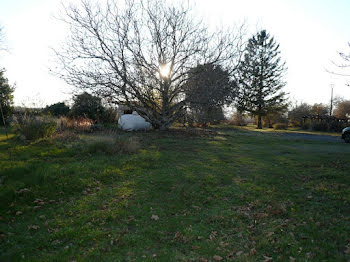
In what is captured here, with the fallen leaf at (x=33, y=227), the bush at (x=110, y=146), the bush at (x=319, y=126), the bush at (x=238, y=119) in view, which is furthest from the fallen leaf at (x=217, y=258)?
the bush at (x=238, y=119)

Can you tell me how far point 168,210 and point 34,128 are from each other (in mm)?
9579

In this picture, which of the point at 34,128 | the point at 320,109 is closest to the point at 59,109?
the point at 34,128

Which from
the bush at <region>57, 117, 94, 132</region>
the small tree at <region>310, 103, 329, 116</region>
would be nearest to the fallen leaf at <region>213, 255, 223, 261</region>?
the bush at <region>57, 117, 94, 132</region>

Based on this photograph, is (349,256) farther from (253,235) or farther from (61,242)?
(61,242)

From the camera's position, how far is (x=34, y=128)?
40.4 ft

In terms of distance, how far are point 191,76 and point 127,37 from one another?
17.6 ft

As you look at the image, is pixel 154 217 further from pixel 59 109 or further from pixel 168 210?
pixel 59 109

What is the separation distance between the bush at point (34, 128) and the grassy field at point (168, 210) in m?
3.06

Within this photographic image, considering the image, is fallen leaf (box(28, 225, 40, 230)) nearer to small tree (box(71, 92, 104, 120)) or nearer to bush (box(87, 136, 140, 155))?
bush (box(87, 136, 140, 155))

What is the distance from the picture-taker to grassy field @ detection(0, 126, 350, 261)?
13.1 feet

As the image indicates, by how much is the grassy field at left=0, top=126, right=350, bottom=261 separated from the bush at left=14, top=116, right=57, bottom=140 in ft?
10.0

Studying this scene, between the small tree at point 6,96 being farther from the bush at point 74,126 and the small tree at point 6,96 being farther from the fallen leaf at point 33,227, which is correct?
the fallen leaf at point 33,227

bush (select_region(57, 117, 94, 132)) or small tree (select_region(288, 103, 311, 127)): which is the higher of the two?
small tree (select_region(288, 103, 311, 127))

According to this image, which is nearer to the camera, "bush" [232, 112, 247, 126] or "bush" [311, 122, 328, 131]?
"bush" [311, 122, 328, 131]
